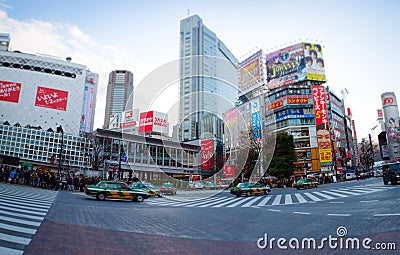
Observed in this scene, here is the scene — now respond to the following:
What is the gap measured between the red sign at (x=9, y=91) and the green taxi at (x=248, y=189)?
63.7 meters

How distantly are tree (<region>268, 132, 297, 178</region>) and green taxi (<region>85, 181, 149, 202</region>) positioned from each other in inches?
1162

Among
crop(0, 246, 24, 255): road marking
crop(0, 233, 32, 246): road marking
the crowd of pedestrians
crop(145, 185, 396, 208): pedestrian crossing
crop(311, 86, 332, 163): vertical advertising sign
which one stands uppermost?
crop(311, 86, 332, 163): vertical advertising sign

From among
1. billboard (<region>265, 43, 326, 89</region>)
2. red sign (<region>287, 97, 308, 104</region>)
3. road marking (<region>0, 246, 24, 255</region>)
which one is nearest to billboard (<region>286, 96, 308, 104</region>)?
red sign (<region>287, 97, 308, 104</region>)

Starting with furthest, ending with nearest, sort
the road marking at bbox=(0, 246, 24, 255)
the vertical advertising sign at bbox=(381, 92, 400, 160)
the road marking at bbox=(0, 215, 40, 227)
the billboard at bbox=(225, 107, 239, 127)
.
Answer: the vertical advertising sign at bbox=(381, 92, 400, 160) < the billboard at bbox=(225, 107, 239, 127) < the road marking at bbox=(0, 215, 40, 227) < the road marking at bbox=(0, 246, 24, 255)

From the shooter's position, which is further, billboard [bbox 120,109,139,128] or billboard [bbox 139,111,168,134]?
billboard [bbox 120,109,139,128]

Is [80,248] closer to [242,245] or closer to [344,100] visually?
[242,245]

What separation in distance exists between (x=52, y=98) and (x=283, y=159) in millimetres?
58094

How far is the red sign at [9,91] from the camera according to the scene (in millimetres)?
62531

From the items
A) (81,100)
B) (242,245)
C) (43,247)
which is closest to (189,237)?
(242,245)

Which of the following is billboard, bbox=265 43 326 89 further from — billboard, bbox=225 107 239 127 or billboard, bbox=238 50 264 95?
billboard, bbox=225 107 239 127

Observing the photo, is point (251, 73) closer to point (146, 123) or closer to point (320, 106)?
point (320, 106)

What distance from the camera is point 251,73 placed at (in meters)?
72.7

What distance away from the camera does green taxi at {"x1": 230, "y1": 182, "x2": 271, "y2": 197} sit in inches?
850

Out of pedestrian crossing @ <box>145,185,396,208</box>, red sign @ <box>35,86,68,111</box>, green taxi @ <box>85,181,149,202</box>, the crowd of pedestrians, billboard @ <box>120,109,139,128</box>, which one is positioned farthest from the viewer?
billboard @ <box>120,109,139,128</box>
